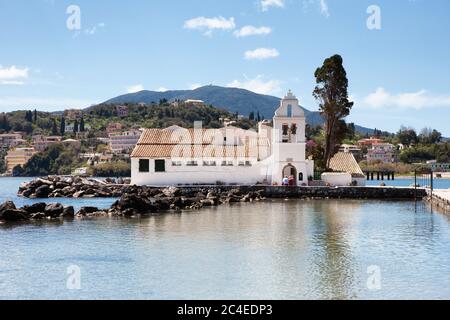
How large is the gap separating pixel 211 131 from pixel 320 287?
144ft

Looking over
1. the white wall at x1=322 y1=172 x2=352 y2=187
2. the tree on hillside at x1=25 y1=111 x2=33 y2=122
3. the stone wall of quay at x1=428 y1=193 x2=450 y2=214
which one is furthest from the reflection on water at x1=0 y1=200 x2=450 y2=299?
the tree on hillside at x1=25 y1=111 x2=33 y2=122

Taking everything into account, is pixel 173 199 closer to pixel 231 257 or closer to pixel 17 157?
pixel 231 257

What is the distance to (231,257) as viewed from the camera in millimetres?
23719

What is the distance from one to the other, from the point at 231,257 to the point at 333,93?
36.4 meters

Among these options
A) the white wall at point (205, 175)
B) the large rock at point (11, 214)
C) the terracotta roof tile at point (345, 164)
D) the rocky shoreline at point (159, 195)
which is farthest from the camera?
the terracotta roof tile at point (345, 164)

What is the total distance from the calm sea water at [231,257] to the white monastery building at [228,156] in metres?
18.4

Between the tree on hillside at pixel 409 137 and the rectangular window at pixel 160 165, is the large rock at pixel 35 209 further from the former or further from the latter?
the tree on hillside at pixel 409 137

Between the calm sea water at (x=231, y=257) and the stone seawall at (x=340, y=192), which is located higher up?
the stone seawall at (x=340, y=192)

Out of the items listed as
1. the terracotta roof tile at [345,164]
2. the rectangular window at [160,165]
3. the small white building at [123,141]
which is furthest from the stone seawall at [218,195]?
the small white building at [123,141]

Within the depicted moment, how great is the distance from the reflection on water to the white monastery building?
17991 mm

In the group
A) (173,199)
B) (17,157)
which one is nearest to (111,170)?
(17,157)

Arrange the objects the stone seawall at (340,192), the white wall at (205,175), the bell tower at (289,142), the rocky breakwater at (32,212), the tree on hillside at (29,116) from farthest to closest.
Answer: the tree on hillside at (29,116), the white wall at (205,175), the bell tower at (289,142), the stone seawall at (340,192), the rocky breakwater at (32,212)

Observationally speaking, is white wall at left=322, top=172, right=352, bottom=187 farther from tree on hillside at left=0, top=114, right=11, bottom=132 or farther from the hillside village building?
tree on hillside at left=0, top=114, right=11, bottom=132

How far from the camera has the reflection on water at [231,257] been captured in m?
18.7
